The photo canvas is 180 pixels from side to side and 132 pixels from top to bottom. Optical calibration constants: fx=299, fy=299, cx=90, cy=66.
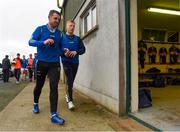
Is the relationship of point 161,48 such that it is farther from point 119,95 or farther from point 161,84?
point 119,95

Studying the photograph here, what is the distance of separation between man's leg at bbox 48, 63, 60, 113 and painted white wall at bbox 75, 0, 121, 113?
1.19 meters

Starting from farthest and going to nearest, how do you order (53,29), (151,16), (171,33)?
(171,33)
(151,16)
(53,29)

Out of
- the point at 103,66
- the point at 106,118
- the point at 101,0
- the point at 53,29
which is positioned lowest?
the point at 106,118

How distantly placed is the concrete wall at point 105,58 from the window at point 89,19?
415 millimetres

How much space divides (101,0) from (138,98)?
257 cm

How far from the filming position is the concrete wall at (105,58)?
234 inches

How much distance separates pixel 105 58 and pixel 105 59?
0.02 meters

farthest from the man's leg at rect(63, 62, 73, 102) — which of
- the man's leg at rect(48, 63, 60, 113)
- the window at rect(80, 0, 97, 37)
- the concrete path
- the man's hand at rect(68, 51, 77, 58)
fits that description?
the window at rect(80, 0, 97, 37)

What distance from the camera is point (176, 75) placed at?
1330 cm

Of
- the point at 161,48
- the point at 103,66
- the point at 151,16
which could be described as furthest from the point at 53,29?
the point at 161,48

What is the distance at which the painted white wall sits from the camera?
5.95 meters

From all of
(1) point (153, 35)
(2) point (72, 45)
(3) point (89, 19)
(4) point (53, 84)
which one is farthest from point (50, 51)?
(1) point (153, 35)

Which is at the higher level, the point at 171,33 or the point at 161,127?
the point at 171,33

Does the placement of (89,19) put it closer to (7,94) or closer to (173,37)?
(7,94)
